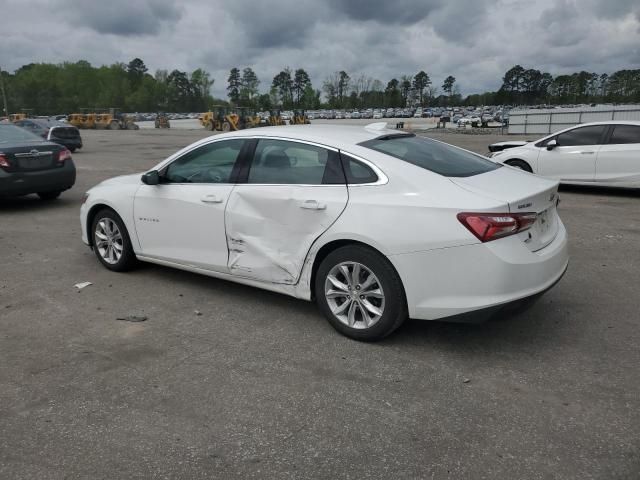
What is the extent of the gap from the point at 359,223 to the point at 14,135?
8358mm

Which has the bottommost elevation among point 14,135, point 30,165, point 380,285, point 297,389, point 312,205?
point 297,389

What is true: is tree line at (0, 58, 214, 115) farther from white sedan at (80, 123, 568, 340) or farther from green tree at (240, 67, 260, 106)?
white sedan at (80, 123, 568, 340)

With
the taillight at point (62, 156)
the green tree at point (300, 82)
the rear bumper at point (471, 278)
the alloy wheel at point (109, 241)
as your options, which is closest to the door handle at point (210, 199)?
the alloy wheel at point (109, 241)

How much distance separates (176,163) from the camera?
16.6 ft

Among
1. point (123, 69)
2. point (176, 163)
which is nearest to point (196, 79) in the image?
point (123, 69)

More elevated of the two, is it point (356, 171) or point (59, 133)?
point (356, 171)

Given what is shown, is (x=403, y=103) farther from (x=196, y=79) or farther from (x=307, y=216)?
(x=307, y=216)

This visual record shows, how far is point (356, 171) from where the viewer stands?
13.0 ft

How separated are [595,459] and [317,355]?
5.90 ft

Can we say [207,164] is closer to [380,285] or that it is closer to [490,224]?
[380,285]

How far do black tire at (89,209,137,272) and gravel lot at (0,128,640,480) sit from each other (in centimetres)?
38

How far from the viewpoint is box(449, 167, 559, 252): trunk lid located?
356 centimetres

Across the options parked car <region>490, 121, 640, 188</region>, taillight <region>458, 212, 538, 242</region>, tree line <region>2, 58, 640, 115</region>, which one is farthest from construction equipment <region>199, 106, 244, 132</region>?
tree line <region>2, 58, 640, 115</region>

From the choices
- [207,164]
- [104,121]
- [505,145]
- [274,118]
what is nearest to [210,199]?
[207,164]
